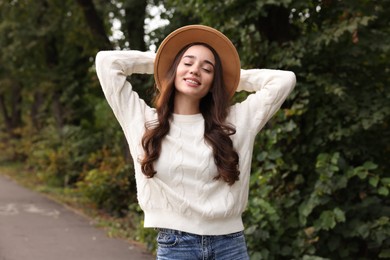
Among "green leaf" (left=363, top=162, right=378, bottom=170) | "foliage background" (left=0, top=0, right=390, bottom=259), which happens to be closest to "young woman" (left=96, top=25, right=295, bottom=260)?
"foliage background" (left=0, top=0, right=390, bottom=259)

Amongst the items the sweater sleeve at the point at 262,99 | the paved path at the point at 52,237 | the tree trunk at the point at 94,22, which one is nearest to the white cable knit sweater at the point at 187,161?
the sweater sleeve at the point at 262,99

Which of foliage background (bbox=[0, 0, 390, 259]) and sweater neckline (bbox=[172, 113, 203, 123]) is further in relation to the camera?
foliage background (bbox=[0, 0, 390, 259])

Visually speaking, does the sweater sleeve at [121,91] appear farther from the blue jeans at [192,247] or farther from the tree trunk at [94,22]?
the tree trunk at [94,22]

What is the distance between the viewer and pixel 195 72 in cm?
272

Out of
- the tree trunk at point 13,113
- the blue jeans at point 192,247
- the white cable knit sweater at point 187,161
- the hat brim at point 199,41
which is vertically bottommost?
the tree trunk at point 13,113

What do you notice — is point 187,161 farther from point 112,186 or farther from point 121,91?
point 112,186

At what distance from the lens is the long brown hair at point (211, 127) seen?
2.61 meters

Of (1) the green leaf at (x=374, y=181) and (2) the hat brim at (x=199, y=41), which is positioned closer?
(2) the hat brim at (x=199, y=41)

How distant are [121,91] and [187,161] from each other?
45 centimetres

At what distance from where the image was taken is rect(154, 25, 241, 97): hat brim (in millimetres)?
2797

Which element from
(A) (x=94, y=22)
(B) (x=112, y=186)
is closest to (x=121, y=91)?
(B) (x=112, y=186)

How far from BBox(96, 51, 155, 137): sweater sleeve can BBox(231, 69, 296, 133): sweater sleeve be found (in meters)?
0.41

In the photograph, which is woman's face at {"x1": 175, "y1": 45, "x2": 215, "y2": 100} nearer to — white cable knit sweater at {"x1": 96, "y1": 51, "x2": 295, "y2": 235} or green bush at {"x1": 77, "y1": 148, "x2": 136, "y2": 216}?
white cable knit sweater at {"x1": 96, "y1": 51, "x2": 295, "y2": 235}

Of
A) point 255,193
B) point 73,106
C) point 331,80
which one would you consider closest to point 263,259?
point 255,193
